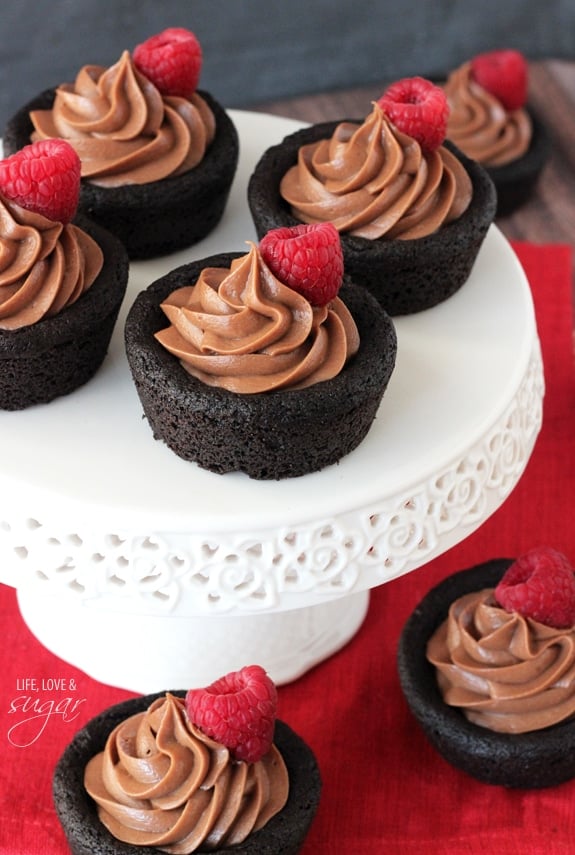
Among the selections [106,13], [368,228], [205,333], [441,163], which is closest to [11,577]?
[205,333]

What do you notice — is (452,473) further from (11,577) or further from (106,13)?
(106,13)

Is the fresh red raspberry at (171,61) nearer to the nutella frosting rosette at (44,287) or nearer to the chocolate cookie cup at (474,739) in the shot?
the nutella frosting rosette at (44,287)

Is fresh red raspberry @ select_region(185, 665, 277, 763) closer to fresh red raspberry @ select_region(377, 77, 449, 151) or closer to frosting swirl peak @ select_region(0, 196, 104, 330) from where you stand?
frosting swirl peak @ select_region(0, 196, 104, 330)

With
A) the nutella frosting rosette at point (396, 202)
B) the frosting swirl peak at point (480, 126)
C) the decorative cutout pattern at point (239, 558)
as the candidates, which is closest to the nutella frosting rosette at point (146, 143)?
the nutella frosting rosette at point (396, 202)

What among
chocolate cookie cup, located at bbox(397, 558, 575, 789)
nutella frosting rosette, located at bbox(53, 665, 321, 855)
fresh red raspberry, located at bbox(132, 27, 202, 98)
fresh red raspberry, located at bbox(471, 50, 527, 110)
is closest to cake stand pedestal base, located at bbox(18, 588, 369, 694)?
chocolate cookie cup, located at bbox(397, 558, 575, 789)

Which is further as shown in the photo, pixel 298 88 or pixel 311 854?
pixel 298 88
